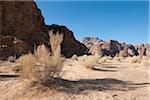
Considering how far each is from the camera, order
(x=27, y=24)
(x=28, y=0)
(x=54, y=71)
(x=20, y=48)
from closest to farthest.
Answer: (x=54, y=71) → (x=20, y=48) → (x=27, y=24) → (x=28, y=0)

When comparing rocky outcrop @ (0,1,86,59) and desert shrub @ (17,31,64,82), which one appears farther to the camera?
rocky outcrop @ (0,1,86,59)

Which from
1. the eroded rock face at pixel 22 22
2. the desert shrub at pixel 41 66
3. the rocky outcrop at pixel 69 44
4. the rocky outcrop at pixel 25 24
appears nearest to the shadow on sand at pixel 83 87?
the desert shrub at pixel 41 66

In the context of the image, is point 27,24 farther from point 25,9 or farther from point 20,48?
point 20,48

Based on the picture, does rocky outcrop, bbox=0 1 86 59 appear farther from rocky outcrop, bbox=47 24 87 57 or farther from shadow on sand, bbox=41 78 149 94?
shadow on sand, bbox=41 78 149 94

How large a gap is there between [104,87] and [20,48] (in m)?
32.5

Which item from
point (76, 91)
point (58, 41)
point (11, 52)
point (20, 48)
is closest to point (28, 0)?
point (20, 48)

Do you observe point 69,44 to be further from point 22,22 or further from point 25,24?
point 22,22

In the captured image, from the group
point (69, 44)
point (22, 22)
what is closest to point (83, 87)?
point (22, 22)

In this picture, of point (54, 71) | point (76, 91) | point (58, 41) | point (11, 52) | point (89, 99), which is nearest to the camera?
point (89, 99)

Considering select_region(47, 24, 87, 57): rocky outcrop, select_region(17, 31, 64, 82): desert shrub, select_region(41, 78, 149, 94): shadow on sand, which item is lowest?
select_region(41, 78, 149, 94): shadow on sand

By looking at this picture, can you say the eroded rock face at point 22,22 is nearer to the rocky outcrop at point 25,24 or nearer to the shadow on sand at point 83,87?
the rocky outcrop at point 25,24

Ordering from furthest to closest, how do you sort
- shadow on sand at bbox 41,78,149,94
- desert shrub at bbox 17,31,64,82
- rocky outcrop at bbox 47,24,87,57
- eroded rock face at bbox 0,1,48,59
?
rocky outcrop at bbox 47,24,87,57 < eroded rock face at bbox 0,1,48,59 < desert shrub at bbox 17,31,64,82 < shadow on sand at bbox 41,78,149,94

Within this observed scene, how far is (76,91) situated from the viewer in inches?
387

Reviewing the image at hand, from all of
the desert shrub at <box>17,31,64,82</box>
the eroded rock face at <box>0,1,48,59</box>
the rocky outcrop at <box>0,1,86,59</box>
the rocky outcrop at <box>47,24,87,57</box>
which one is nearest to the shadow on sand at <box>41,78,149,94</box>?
the desert shrub at <box>17,31,64,82</box>
